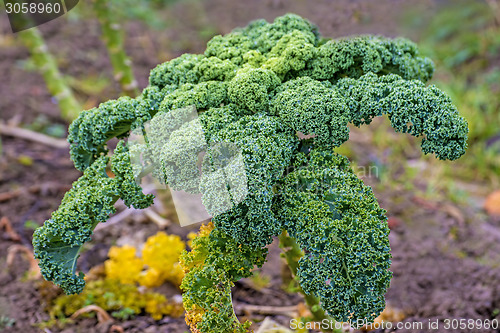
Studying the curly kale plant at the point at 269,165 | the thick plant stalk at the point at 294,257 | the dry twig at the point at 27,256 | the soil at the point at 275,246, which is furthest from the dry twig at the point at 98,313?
the thick plant stalk at the point at 294,257

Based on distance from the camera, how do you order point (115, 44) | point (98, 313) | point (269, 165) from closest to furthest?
1. point (269, 165)
2. point (98, 313)
3. point (115, 44)

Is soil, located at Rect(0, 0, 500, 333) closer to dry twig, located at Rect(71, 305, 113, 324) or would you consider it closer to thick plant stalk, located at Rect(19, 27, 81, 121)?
dry twig, located at Rect(71, 305, 113, 324)

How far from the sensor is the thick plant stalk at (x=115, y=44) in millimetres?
4086

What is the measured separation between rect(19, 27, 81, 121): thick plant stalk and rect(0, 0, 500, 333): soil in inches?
19.6

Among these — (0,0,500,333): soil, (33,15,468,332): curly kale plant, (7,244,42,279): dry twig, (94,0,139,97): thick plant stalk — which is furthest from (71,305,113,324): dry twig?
(94,0,139,97): thick plant stalk

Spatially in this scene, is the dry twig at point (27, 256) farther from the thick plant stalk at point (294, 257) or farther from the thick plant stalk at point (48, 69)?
the thick plant stalk at point (294, 257)

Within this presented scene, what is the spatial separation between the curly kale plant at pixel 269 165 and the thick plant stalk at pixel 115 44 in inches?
72.9

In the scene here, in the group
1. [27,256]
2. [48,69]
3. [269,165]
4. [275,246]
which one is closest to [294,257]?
[269,165]

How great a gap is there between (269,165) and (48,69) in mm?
3403

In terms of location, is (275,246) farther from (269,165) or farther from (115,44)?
(115,44)

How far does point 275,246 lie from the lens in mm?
4094

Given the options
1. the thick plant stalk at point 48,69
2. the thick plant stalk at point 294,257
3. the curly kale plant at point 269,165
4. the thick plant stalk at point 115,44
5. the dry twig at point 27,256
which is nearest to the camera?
the curly kale plant at point 269,165

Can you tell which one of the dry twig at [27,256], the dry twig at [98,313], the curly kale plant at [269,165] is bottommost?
the dry twig at [98,313]

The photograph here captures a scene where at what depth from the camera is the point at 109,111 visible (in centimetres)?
246
